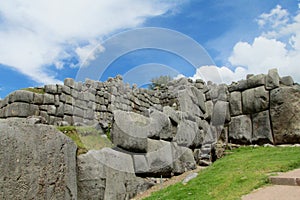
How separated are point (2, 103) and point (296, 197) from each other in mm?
9138

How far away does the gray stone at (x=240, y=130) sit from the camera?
1239cm

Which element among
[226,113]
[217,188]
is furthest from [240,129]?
[217,188]

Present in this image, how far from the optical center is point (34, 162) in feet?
14.2

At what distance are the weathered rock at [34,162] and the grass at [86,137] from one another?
4.69ft

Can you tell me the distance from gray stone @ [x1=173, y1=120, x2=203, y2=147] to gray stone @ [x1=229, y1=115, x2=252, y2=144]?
7.32 ft

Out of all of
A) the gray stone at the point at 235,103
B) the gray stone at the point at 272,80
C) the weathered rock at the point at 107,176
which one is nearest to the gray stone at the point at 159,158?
A: the weathered rock at the point at 107,176

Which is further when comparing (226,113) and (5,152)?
(226,113)

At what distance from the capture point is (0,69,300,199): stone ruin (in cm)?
436

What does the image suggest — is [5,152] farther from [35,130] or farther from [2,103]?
[2,103]

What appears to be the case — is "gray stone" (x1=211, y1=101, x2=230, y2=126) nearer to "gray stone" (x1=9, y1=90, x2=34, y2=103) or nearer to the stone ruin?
the stone ruin

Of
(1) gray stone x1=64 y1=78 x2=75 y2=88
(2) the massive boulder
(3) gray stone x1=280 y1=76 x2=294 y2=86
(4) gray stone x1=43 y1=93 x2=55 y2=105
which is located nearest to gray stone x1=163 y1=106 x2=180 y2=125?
(2) the massive boulder

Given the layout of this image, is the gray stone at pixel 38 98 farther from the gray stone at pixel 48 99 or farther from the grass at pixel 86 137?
the grass at pixel 86 137

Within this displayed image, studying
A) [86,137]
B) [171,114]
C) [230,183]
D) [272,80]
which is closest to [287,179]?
[230,183]

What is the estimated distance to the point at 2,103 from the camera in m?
9.63
